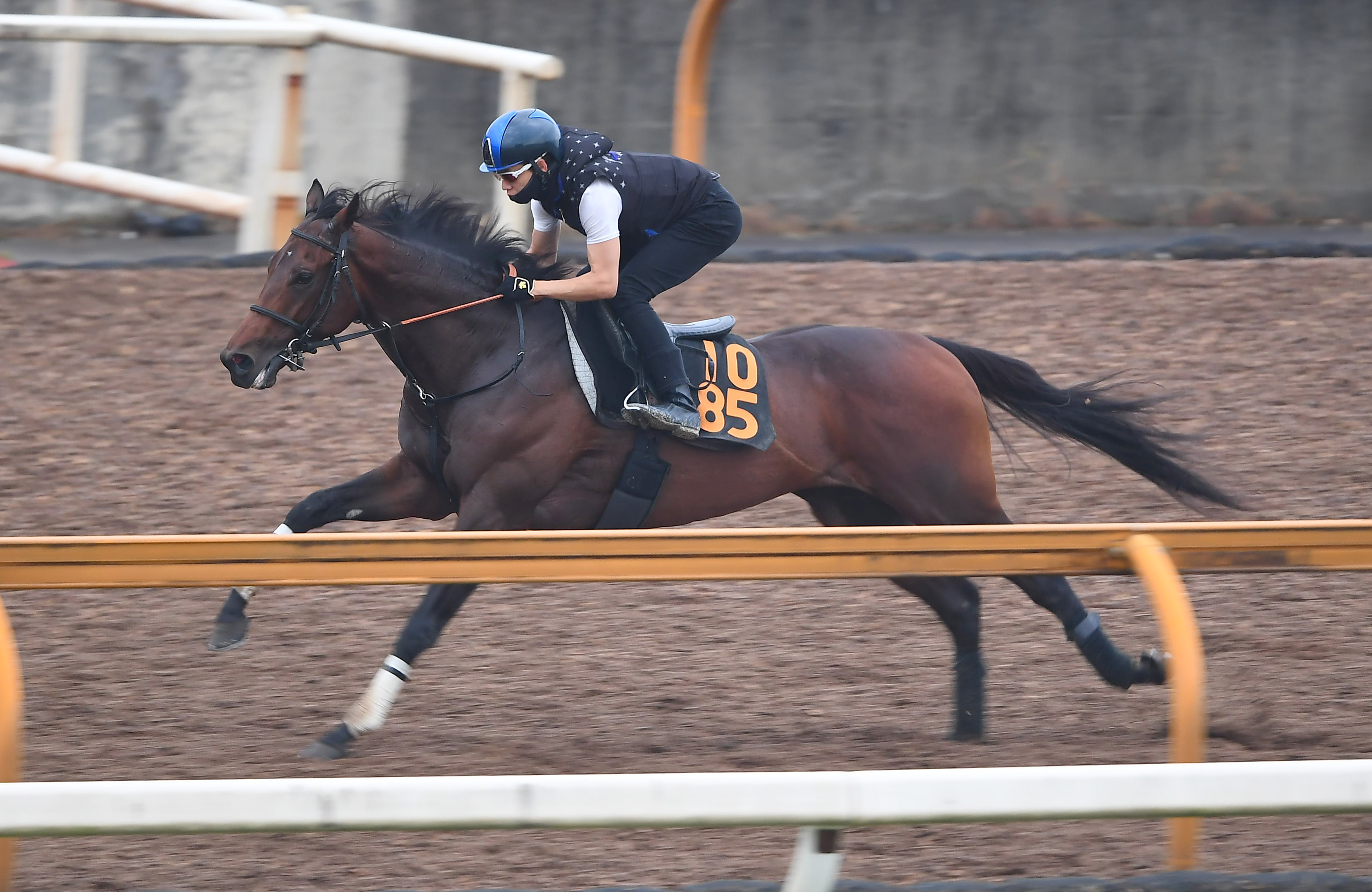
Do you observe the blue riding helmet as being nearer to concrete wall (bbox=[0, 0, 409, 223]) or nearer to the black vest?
the black vest

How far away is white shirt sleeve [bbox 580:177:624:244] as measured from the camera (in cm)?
455

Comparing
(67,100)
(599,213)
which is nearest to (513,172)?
(599,213)

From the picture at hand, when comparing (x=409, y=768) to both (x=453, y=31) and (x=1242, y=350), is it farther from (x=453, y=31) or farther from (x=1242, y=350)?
(x=453, y=31)

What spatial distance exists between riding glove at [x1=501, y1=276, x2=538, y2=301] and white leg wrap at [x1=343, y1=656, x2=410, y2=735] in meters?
1.21

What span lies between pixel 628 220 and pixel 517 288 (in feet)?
1.38

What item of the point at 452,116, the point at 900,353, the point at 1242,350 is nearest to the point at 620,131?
the point at 452,116

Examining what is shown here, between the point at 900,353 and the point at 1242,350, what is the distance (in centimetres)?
317

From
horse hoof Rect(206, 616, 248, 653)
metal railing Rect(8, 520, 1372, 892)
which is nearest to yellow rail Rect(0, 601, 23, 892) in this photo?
metal railing Rect(8, 520, 1372, 892)

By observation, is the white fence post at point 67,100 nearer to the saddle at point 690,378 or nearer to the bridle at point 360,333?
the bridle at point 360,333

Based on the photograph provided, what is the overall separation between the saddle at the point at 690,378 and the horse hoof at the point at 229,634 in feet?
4.26

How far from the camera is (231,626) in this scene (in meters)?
4.66

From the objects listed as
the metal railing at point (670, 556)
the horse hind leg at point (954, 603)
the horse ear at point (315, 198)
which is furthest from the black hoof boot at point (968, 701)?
the horse ear at point (315, 198)

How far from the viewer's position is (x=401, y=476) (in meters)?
4.80

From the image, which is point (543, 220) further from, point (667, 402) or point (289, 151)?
point (289, 151)
